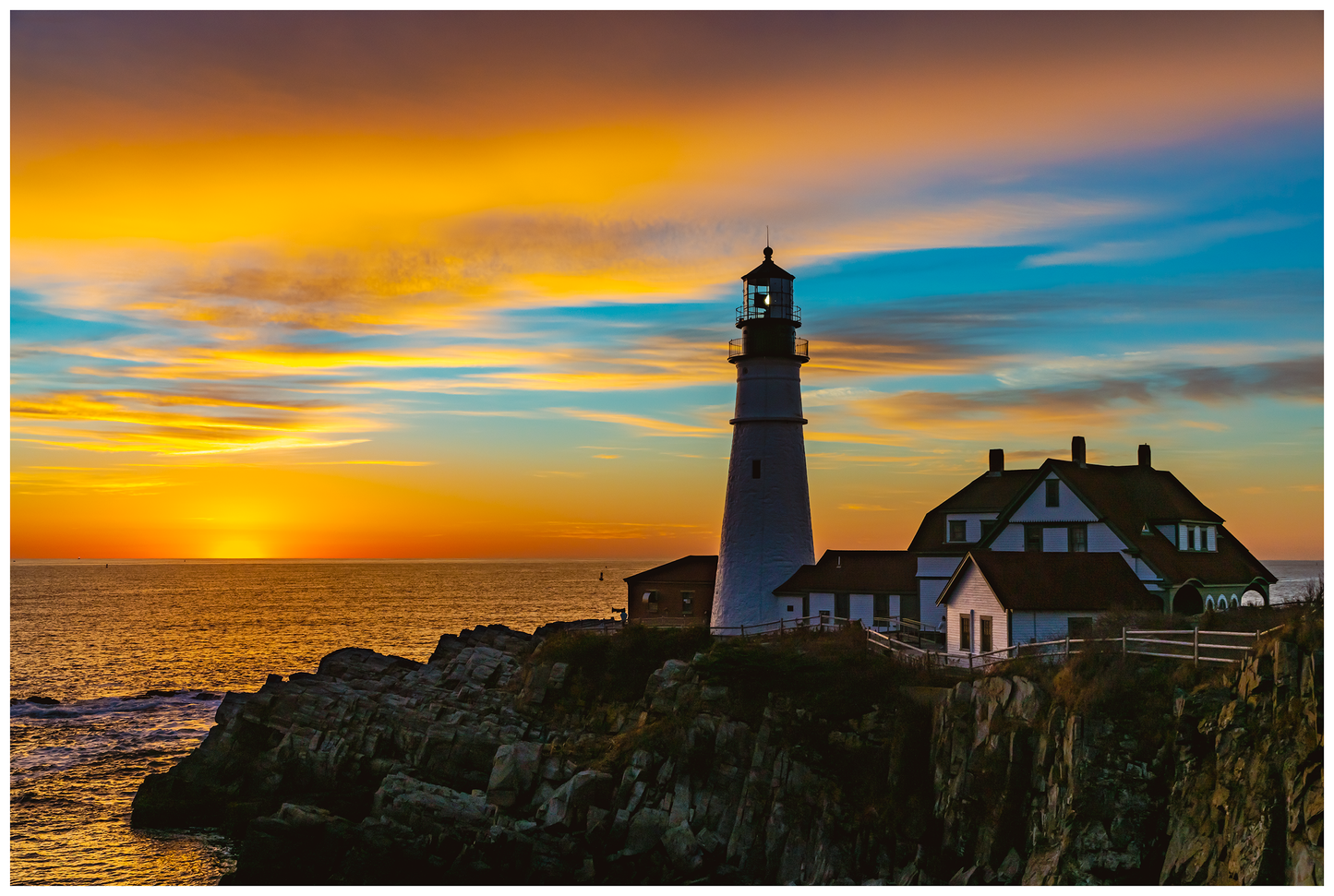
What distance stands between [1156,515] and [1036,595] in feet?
22.6

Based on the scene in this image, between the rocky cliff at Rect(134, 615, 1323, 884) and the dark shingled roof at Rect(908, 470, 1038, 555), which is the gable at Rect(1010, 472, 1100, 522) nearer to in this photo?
the dark shingled roof at Rect(908, 470, 1038, 555)

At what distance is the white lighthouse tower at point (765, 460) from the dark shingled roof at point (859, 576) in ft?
2.21

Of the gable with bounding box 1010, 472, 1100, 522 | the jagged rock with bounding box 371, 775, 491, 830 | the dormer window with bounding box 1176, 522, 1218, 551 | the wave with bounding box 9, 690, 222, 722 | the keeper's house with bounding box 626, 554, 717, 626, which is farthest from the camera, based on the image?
the wave with bounding box 9, 690, 222, 722

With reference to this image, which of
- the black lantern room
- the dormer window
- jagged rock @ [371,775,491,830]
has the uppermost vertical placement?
the black lantern room

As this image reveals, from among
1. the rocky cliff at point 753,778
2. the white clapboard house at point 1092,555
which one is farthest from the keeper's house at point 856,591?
the rocky cliff at point 753,778

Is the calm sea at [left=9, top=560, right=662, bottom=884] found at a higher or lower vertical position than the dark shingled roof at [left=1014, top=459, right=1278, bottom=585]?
lower

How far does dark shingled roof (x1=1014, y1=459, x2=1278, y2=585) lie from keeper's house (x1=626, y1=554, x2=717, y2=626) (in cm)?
1575

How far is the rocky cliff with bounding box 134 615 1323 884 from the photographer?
21.1 m

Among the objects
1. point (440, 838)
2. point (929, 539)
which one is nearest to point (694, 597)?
point (929, 539)

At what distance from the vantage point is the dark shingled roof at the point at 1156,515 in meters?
35.1

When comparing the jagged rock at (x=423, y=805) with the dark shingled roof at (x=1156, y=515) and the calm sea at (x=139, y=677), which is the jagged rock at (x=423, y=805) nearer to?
the calm sea at (x=139, y=677)

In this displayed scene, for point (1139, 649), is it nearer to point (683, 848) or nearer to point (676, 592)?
point (683, 848)

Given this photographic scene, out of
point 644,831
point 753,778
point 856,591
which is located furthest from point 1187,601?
point 644,831

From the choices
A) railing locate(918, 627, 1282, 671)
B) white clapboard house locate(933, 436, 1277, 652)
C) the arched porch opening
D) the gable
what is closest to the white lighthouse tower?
white clapboard house locate(933, 436, 1277, 652)
